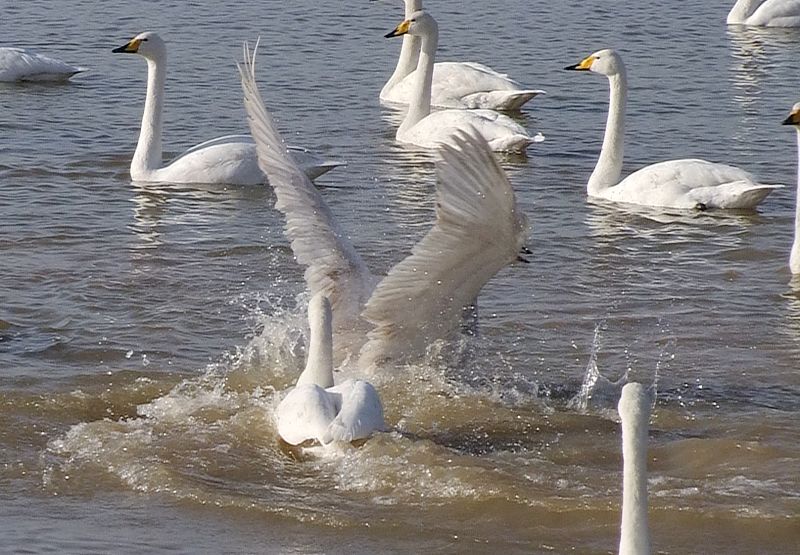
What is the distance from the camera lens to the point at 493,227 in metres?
7.44

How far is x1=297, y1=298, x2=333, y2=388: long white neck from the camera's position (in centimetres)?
793

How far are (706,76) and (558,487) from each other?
11.5 meters

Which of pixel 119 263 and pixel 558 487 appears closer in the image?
pixel 558 487

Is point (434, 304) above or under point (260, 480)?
above

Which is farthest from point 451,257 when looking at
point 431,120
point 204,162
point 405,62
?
point 405,62

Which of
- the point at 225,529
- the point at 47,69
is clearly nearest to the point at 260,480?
the point at 225,529

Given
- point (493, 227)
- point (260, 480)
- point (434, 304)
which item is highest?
point (493, 227)

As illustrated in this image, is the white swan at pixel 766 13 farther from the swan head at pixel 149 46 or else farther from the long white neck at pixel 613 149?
the swan head at pixel 149 46

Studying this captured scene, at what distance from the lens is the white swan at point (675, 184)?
12766 millimetres

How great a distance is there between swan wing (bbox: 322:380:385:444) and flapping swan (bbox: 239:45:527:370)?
0.71 metres

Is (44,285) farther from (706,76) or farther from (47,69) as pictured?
(706,76)

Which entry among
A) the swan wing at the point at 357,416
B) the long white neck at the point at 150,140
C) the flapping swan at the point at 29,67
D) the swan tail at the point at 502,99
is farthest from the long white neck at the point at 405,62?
the swan wing at the point at 357,416

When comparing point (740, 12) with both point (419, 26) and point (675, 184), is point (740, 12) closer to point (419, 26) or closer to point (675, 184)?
point (419, 26)

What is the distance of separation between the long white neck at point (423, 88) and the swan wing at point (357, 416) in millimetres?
8293
